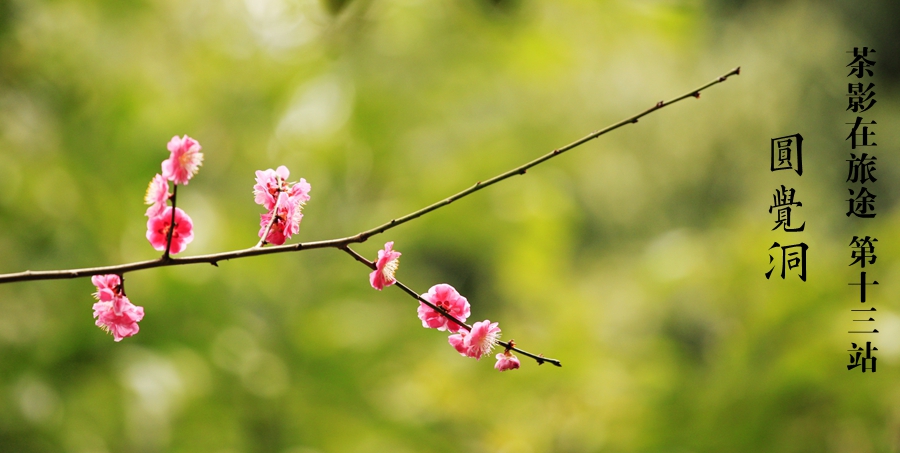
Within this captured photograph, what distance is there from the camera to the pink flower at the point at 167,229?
0.57 metres

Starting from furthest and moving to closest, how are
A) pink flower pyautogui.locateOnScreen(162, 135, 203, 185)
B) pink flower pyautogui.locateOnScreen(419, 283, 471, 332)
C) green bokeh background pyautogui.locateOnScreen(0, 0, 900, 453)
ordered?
1. green bokeh background pyautogui.locateOnScreen(0, 0, 900, 453)
2. pink flower pyautogui.locateOnScreen(419, 283, 471, 332)
3. pink flower pyautogui.locateOnScreen(162, 135, 203, 185)

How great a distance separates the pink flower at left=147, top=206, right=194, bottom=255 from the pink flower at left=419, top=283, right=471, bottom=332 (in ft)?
0.71

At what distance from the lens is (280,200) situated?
60 cm

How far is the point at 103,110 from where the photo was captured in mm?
2219

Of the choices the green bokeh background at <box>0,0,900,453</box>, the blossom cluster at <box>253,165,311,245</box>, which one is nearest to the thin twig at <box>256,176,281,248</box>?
the blossom cluster at <box>253,165,311,245</box>

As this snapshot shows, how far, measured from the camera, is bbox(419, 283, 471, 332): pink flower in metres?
0.61

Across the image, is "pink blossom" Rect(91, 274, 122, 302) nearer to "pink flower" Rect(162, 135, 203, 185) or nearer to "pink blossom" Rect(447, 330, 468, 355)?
"pink flower" Rect(162, 135, 203, 185)

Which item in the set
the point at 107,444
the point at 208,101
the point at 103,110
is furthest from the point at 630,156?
the point at 107,444

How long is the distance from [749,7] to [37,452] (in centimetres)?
435

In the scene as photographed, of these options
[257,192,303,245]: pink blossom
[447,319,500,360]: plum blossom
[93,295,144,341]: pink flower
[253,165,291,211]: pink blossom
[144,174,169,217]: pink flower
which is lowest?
[93,295,144,341]: pink flower

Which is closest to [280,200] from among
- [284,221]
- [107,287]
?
[284,221]

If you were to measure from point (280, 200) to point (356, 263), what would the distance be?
2154 millimetres

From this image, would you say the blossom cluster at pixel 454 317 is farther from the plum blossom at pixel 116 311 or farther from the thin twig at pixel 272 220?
the plum blossom at pixel 116 311

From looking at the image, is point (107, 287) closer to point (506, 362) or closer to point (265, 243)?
point (265, 243)
